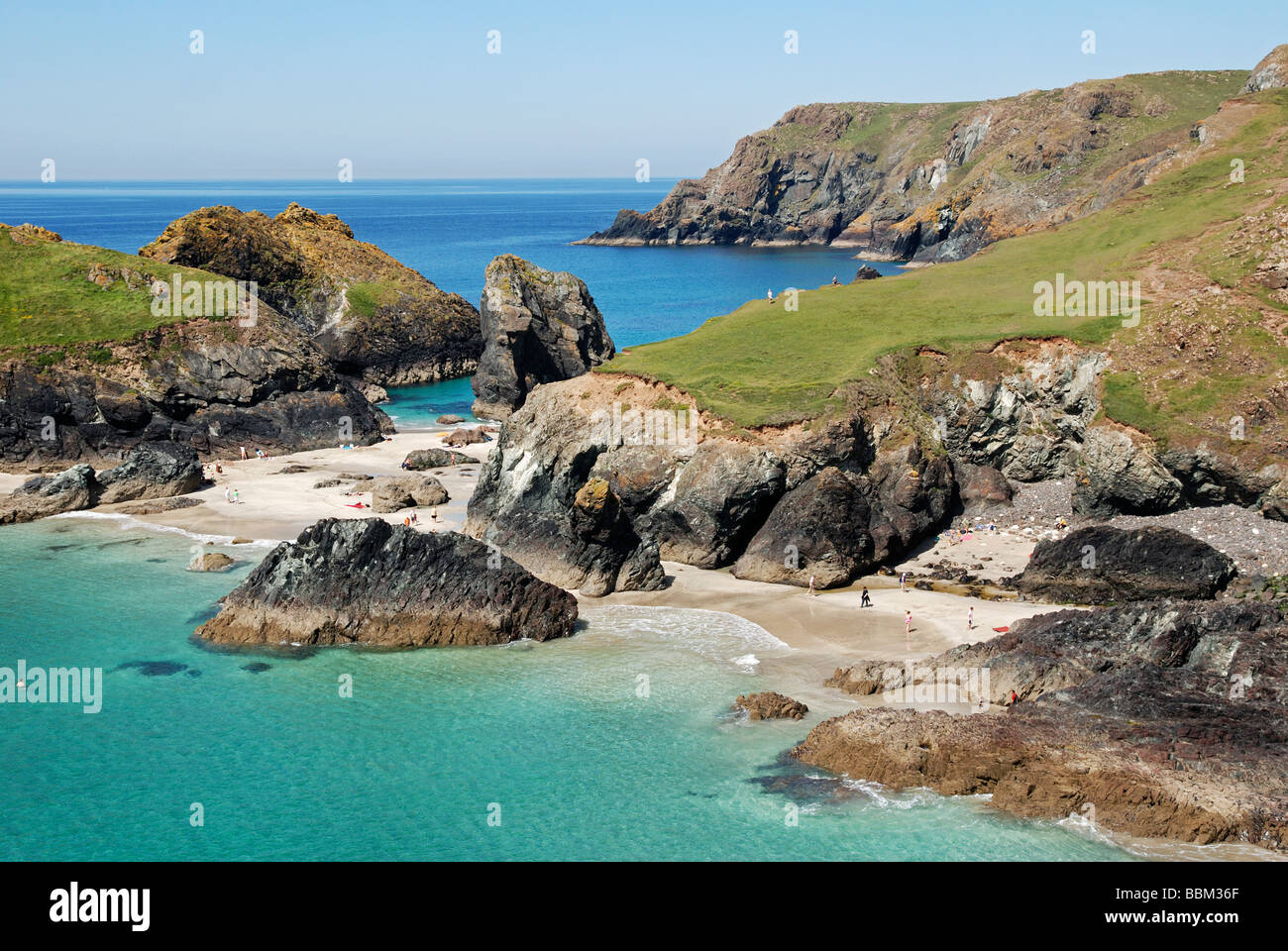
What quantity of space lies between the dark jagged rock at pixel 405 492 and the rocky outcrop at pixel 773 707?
81.3 ft

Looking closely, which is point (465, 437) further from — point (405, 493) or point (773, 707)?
point (773, 707)

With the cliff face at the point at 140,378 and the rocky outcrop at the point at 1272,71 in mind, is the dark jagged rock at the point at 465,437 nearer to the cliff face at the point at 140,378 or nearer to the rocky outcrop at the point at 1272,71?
the cliff face at the point at 140,378

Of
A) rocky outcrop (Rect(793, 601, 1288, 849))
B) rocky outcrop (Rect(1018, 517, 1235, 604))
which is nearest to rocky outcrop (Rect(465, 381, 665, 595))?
rocky outcrop (Rect(793, 601, 1288, 849))

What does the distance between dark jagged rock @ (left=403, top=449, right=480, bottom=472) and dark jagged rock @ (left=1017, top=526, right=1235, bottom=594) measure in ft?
105

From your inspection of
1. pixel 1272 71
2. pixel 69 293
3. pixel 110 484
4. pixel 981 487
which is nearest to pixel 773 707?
pixel 981 487

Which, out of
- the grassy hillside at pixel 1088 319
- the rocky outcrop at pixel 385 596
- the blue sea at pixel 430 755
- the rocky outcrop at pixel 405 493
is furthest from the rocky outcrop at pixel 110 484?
the grassy hillside at pixel 1088 319

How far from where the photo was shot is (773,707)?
3002cm

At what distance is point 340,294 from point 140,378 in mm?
26530

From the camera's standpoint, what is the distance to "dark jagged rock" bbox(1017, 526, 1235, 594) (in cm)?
3706

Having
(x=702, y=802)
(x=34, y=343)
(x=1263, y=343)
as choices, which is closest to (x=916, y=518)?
(x=1263, y=343)

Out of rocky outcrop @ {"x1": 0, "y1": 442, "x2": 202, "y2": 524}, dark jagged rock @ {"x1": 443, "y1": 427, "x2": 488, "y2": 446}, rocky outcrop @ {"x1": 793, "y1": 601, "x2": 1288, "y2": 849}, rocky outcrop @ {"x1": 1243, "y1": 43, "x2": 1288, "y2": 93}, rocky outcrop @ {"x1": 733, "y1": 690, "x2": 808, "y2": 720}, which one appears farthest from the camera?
rocky outcrop @ {"x1": 1243, "y1": 43, "x2": 1288, "y2": 93}

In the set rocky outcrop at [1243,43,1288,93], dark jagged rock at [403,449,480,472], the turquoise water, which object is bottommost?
the turquoise water

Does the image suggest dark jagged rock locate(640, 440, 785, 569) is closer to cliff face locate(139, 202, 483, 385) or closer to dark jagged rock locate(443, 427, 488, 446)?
dark jagged rock locate(443, 427, 488, 446)
